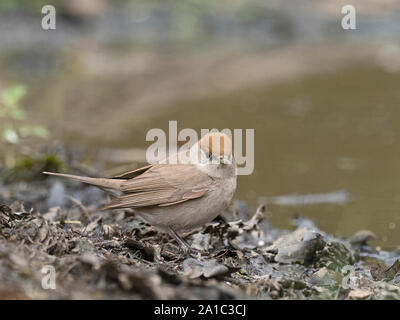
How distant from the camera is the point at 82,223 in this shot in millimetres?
5797

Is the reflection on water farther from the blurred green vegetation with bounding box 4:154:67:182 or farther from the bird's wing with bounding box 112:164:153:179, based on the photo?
the blurred green vegetation with bounding box 4:154:67:182

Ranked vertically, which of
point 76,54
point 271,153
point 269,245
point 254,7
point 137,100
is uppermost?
point 254,7

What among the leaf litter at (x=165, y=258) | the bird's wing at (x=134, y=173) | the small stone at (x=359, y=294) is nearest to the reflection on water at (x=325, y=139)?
the leaf litter at (x=165, y=258)

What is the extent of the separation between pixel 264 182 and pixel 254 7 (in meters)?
10.2

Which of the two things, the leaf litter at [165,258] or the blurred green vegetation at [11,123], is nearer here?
the leaf litter at [165,258]

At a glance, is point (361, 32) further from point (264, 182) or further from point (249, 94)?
point (264, 182)

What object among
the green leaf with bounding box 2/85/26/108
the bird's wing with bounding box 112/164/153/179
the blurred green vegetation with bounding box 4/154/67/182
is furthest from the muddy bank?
the green leaf with bounding box 2/85/26/108

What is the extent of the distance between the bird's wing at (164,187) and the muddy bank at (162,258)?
298mm

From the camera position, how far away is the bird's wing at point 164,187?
5322 millimetres

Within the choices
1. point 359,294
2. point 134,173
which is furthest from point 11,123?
point 359,294

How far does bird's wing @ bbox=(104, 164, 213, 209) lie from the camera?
210 inches

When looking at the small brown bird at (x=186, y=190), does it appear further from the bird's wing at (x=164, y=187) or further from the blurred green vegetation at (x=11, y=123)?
the blurred green vegetation at (x=11, y=123)
